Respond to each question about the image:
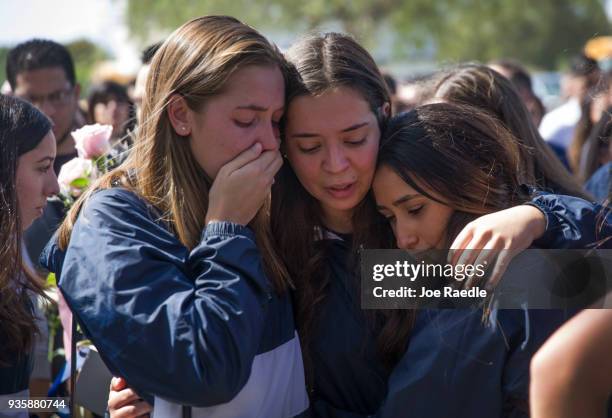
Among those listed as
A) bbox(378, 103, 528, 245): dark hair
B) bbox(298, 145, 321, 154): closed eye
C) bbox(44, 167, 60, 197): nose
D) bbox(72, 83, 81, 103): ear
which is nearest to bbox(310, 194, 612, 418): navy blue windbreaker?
bbox(378, 103, 528, 245): dark hair

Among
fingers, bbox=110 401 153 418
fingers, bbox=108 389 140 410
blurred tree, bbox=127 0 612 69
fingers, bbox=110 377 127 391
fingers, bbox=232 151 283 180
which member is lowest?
fingers, bbox=110 401 153 418

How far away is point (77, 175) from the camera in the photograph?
312 cm

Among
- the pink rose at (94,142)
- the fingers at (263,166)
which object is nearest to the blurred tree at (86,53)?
the pink rose at (94,142)

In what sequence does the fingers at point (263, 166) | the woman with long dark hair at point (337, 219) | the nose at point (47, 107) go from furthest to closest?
the nose at point (47, 107)
the woman with long dark hair at point (337, 219)
the fingers at point (263, 166)

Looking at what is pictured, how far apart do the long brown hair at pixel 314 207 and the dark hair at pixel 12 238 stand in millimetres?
781

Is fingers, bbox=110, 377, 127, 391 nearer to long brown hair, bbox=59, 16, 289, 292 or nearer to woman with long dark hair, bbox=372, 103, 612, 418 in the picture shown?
long brown hair, bbox=59, 16, 289, 292

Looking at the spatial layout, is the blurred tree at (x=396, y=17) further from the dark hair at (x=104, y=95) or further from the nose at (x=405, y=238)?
the nose at (x=405, y=238)

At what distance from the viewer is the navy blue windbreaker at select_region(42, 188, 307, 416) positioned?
182 centimetres

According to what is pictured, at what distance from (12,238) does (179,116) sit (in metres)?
0.66

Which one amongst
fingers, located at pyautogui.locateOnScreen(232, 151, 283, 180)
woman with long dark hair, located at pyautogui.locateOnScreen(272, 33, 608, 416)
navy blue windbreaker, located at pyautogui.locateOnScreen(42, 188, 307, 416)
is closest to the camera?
navy blue windbreaker, located at pyautogui.locateOnScreen(42, 188, 307, 416)

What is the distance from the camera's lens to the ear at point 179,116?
2.18 meters

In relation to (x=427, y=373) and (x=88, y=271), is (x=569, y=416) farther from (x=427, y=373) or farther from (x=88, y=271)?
(x=88, y=271)

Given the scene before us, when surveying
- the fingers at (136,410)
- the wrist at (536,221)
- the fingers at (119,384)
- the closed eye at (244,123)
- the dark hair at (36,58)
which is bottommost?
the fingers at (136,410)

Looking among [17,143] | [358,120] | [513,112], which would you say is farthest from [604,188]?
[17,143]
